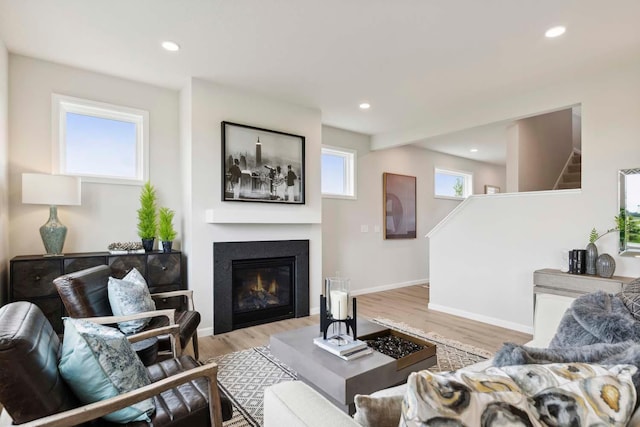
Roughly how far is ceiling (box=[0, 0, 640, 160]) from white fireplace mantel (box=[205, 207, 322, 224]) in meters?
1.39

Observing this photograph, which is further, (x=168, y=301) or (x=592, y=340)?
(x=168, y=301)

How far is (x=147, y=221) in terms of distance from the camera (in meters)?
3.40

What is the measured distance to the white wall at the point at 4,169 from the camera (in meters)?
2.76

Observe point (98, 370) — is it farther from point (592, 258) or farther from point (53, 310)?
point (592, 258)

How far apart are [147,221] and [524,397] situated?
3.47 metres

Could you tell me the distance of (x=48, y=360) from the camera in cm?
123

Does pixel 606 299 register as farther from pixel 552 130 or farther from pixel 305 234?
pixel 552 130

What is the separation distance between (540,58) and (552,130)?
290 centimetres

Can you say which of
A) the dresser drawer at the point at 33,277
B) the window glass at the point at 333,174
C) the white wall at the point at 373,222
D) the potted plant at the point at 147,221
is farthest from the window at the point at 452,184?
the dresser drawer at the point at 33,277

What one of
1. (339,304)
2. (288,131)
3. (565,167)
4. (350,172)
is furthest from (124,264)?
(565,167)

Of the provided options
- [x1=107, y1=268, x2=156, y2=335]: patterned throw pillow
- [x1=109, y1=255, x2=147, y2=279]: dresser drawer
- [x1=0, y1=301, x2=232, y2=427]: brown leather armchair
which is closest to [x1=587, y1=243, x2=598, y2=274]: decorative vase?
[x1=0, y1=301, x2=232, y2=427]: brown leather armchair

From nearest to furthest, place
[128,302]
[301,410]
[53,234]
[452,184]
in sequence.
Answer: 1. [301,410]
2. [128,302]
3. [53,234]
4. [452,184]

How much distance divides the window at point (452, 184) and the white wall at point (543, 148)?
2020 millimetres

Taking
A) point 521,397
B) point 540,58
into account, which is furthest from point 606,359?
point 540,58
